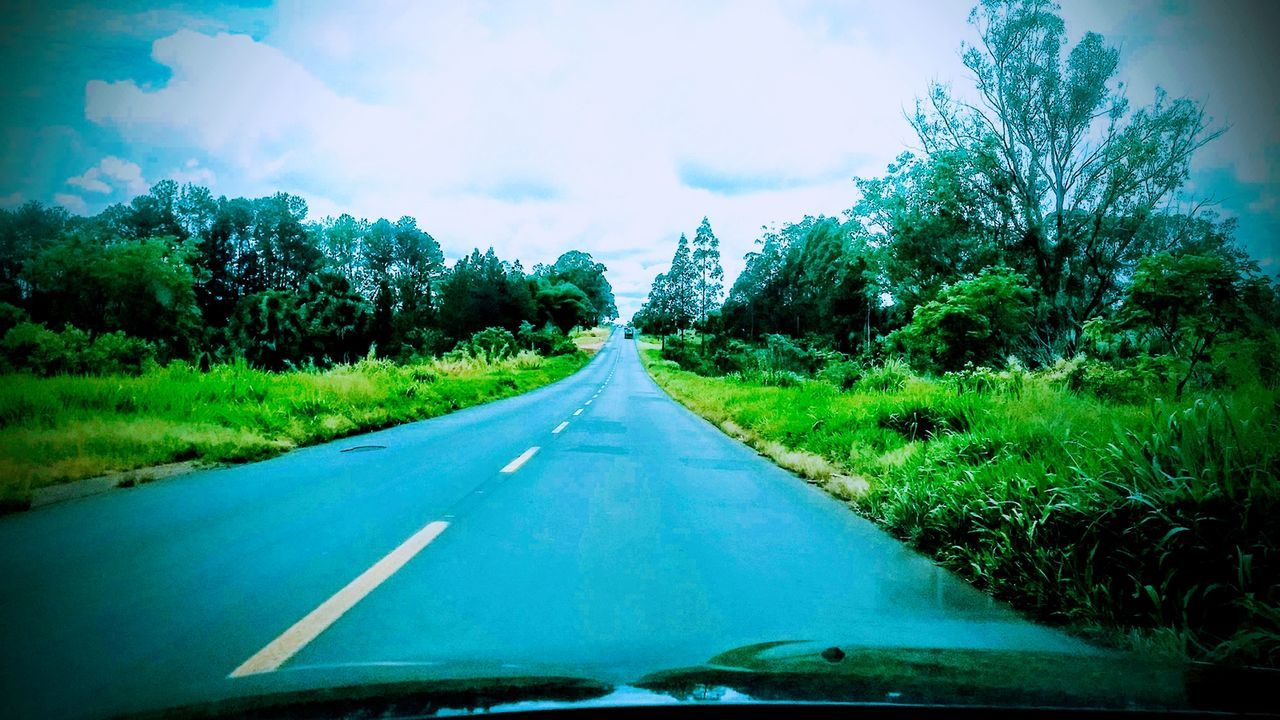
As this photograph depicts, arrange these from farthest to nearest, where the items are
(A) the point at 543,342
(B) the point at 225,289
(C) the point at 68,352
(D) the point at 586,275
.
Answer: (D) the point at 586,275
(A) the point at 543,342
(B) the point at 225,289
(C) the point at 68,352

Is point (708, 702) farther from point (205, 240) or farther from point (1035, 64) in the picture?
point (205, 240)

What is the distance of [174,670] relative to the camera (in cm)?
246

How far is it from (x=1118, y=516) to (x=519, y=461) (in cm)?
679

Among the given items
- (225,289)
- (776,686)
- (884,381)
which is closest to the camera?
(776,686)

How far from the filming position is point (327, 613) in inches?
122

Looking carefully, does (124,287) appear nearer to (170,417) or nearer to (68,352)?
(68,352)

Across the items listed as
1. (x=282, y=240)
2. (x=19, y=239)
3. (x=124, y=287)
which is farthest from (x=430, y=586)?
(x=282, y=240)

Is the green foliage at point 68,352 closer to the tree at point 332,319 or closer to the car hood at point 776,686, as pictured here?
the car hood at point 776,686

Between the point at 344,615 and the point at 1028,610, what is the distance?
12.8 ft

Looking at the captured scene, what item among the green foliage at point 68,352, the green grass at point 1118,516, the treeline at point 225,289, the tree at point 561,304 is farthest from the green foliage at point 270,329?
the tree at point 561,304

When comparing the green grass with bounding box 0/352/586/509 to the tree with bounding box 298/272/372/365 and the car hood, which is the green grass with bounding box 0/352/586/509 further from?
the tree with bounding box 298/272/372/365

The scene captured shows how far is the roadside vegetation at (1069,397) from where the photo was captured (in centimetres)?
320

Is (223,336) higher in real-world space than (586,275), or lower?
lower

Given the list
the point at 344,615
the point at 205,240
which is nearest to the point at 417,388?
the point at 344,615
